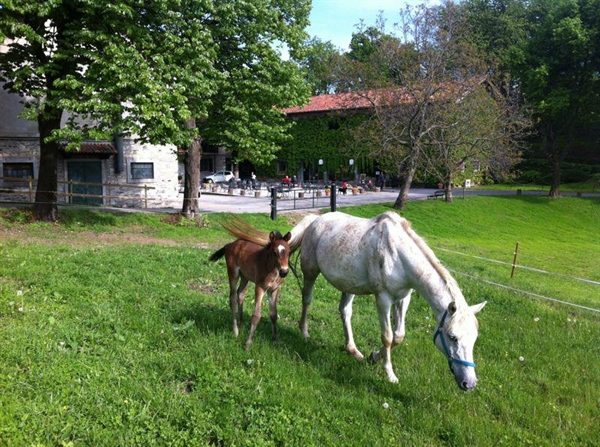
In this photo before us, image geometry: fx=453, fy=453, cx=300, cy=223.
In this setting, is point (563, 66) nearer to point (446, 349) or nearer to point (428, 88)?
point (428, 88)

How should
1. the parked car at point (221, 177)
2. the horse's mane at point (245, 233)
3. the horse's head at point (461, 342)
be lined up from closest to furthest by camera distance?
the horse's head at point (461, 342)
the horse's mane at point (245, 233)
the parked car at point (221, 177)

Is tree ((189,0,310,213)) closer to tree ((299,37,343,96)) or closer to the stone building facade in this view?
the stone building facade

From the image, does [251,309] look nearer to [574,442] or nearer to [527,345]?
[527,345]

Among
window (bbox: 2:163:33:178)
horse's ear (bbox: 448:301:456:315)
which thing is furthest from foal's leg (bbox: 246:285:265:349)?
window (bbox: 2:163:33:178)

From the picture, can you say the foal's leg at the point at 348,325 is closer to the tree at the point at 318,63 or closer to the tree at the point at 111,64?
the tree at the point at 111,64

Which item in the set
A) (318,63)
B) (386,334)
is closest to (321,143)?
(318,63)

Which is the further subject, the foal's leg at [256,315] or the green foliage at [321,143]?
the green foliage at [321,143]

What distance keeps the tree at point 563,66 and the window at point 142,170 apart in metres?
28.8

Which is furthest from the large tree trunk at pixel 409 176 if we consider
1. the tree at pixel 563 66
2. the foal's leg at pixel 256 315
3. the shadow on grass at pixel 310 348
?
the foal's leg at pixel 256 315

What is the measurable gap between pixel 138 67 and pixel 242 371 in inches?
477

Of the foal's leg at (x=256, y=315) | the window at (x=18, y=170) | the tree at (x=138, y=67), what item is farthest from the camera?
the window at (x=18, y=170)

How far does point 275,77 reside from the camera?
19812 mm

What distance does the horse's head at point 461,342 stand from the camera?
461 centimetres

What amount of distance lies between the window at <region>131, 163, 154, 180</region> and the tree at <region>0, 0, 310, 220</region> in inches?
377
